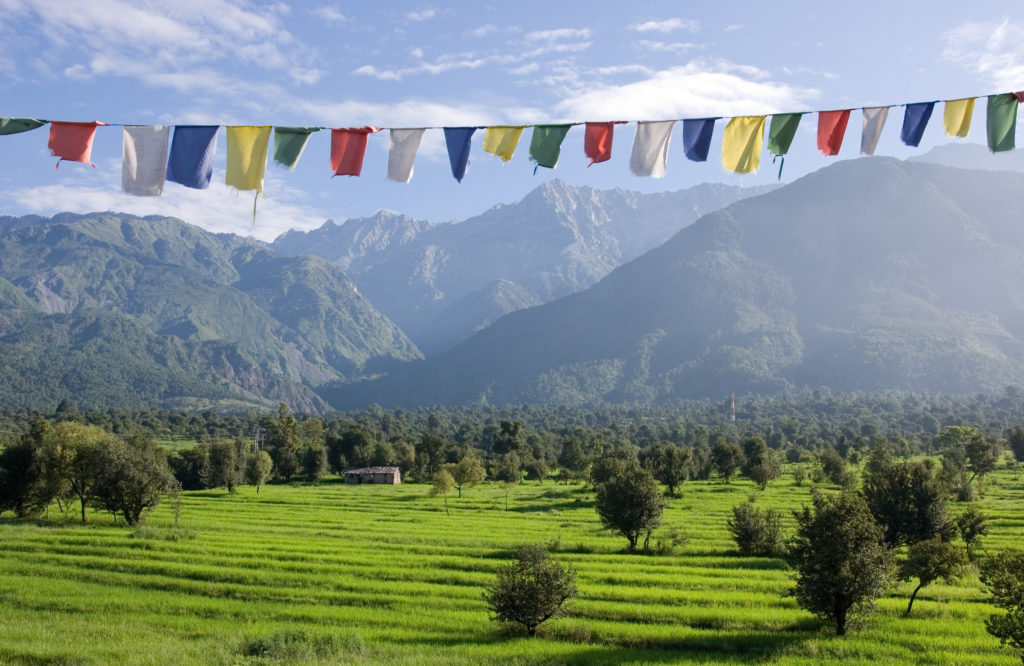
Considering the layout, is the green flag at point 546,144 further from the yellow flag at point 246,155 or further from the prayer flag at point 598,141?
the yellow flag at point 246,155

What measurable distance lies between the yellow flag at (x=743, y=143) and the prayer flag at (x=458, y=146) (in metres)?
8.65

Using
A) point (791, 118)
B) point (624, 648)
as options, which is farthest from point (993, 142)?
point (624, 648)

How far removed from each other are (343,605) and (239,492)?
60.9 meters

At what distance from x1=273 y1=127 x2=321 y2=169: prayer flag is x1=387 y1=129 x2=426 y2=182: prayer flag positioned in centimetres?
251

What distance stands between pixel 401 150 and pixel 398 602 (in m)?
21.8

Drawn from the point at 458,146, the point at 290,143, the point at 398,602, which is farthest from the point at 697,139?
the point at 398,602

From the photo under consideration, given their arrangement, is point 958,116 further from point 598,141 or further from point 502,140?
point 502,140

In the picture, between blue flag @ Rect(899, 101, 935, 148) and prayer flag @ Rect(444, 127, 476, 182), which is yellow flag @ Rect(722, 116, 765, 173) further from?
prayer flag @ Rect(444, 127, 476, 182)

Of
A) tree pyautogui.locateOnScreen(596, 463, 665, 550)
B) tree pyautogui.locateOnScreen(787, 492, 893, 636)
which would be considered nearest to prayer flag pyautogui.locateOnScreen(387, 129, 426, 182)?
tree pyautogui.locateOnScreen(787, 492, 893, 636)

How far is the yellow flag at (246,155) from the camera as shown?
22.6 metres

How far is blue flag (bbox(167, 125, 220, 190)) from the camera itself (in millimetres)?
22375

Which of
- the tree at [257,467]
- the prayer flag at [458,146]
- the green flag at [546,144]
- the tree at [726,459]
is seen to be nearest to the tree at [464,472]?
the tree at [257,467]

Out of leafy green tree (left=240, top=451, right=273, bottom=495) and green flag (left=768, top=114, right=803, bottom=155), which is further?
leafy green tree (left=240, top=451, right=273, bottom=495)

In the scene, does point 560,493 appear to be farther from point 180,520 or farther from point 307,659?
point 307,659
